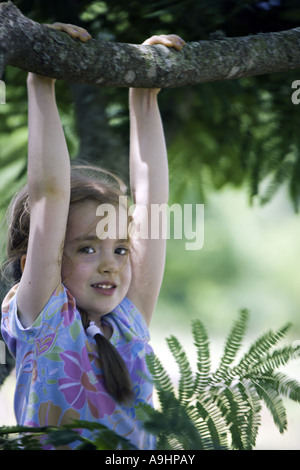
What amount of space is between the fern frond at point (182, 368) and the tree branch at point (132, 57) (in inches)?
13.3

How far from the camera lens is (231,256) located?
4.84 metres

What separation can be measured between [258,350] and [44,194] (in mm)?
347

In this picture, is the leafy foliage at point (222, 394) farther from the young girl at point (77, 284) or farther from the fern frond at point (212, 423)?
the young girl at point (77, 284)

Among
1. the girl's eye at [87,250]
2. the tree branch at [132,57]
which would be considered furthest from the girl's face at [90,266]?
the tree branch at [132,57]

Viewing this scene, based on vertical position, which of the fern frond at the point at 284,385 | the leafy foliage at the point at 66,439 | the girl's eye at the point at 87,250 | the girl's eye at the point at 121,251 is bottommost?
the leafy foliage at the point at 66,439

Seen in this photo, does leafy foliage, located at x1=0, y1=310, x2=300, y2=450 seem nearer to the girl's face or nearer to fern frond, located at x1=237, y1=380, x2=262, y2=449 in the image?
fern frond, located at x1=237, y1=380, x2=262, y2=449

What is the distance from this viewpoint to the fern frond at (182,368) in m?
0.73

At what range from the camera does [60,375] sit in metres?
0.93

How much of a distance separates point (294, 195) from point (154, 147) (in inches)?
21.8

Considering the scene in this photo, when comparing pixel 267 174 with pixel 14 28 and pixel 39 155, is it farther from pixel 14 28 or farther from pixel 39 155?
pixel 14 28

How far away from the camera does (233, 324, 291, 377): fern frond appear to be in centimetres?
77

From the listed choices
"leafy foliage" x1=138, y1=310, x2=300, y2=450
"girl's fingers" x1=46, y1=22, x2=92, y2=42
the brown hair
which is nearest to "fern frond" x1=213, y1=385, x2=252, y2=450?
"leafy foliage" x1=138, y1=310, x2=300, y2=450

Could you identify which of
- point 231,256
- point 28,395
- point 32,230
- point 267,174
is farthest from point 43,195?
point 231,256

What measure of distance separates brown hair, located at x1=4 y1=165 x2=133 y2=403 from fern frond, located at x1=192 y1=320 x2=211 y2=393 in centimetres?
23
